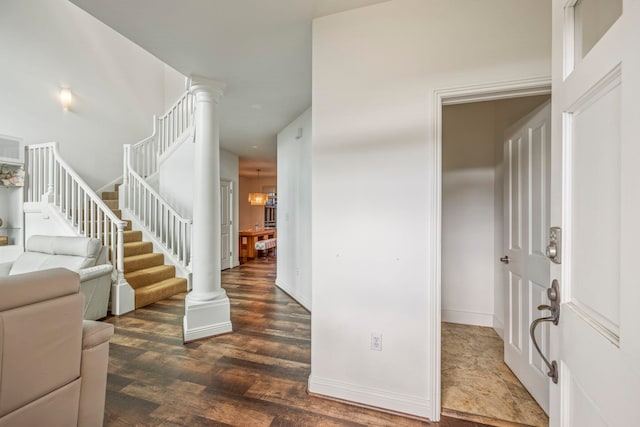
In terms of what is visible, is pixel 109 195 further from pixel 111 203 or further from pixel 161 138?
pixel 161 138

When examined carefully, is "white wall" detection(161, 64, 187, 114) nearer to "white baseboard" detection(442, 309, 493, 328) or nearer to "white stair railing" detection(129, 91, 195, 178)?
"white stair railing" detection(129, 91, 195, 178)

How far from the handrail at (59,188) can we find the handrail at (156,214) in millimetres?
782

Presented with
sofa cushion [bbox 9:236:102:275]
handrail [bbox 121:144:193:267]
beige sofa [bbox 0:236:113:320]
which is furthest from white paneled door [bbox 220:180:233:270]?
sofa cushion [bbox 9:236:102:275]

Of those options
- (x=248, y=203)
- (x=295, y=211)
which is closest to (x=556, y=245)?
(x=295, y=211)

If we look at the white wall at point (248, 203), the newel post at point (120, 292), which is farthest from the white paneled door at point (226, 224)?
the white wall at point (248, 203)

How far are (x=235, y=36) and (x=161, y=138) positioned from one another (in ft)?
13.2

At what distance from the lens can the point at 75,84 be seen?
15.6ft

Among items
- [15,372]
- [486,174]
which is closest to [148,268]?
[15,372]

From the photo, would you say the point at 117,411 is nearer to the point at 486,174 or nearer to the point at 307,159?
the point at 307,159

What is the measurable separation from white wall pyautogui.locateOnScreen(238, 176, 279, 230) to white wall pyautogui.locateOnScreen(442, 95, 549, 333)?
732 cm

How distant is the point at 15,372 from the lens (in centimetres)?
105

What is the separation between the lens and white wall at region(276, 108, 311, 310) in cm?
369

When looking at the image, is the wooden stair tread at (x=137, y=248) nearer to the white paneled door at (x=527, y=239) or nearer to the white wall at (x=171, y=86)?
the white wall at (x=171, y=86)

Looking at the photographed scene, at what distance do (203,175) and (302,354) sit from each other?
196cm
